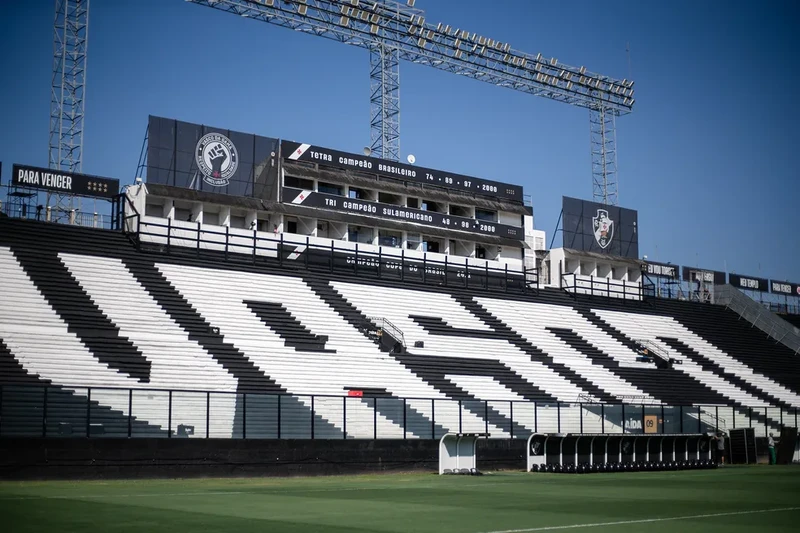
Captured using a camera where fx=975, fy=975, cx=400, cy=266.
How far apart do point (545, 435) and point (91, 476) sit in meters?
14.4

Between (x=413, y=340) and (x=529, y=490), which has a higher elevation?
(x=413, y=340)

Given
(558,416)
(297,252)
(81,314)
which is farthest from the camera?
(297,252)

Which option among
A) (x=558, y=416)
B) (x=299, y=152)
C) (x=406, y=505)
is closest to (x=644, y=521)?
(x=406, y=505)

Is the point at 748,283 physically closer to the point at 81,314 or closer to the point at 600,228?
the point at 600,228

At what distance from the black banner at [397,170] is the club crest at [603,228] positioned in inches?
278

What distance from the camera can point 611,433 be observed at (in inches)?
1347

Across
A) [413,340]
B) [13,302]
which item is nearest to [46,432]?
[13,302]

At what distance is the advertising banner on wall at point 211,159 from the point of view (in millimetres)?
48125

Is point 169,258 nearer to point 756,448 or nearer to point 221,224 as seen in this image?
point 221,224

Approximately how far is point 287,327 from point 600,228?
35.6 meters

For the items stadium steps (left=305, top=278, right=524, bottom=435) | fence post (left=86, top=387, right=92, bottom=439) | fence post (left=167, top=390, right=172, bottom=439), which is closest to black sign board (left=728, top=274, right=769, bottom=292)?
stadium steps (left=305, top=278, right=524, bottom=435)

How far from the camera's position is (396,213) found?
56.3m

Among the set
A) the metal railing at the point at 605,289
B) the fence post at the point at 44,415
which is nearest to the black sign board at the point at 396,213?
the metal railing at the point at 605,289

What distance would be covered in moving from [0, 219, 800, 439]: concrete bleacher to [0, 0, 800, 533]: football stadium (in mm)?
105
